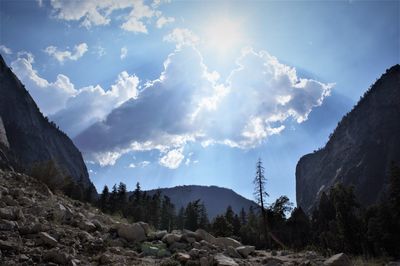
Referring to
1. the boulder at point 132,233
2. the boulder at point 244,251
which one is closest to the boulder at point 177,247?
the boulder at point 132,233

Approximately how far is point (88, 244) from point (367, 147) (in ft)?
444

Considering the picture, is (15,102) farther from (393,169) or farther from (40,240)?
(40,240)

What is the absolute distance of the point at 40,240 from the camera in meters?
9.96

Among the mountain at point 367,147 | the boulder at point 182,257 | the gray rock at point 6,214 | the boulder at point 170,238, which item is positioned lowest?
the boulder at point 182,257

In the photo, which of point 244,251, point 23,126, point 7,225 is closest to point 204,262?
point 244,251

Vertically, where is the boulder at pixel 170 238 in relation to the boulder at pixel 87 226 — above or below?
below

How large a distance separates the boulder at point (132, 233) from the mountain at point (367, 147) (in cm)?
10539

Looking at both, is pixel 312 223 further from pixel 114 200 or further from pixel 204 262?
pixel 204 262

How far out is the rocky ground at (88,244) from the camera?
9.07 m

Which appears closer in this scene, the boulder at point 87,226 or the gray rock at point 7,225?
the gray rock at point 7,225

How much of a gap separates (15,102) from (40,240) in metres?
147

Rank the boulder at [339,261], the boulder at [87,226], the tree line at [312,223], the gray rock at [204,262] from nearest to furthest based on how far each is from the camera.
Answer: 1. the boulder at [339,261]
2. the gray rock at [204,262]
3. the boulder at [87,226]
4. the tree line at [312,223]

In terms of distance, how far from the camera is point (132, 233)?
1379 cm

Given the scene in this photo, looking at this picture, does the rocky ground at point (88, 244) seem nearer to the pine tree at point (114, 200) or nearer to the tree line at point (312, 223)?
the tree line at point (312, 223)
